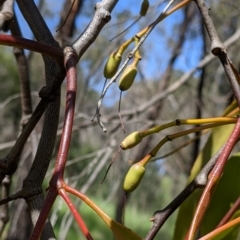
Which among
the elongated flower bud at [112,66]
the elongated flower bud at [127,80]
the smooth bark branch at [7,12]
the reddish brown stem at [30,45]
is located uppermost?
the smooth bark branch at [7,12]

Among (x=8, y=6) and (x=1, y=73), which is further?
(x=1, y=73)

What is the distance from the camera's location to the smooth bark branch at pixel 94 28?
39 centimetres

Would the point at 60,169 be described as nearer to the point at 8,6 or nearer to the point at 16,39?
the point at 16,39

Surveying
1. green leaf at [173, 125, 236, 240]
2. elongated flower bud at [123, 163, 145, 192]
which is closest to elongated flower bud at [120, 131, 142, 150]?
elongated flower bud at [123, 163, 145, 192]

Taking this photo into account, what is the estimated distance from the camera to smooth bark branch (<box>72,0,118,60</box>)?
15.2 inches

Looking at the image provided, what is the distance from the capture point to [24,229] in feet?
2.85

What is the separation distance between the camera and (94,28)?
0.40 meters

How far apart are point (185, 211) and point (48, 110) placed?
0.70 ft

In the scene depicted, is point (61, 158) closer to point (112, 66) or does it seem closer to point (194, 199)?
point (112, 66)

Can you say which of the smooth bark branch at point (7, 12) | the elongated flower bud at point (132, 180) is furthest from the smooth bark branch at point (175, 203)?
the smooth bark branch at point (7, 12)

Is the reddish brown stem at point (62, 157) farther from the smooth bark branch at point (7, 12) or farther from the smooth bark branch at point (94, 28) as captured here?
the smooth bark branch at point (7, 12)

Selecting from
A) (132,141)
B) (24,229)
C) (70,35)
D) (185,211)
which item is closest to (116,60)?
(132,141)

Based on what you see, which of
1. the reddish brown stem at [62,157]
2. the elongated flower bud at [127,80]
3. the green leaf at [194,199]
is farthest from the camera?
the green leaf at [194,199]

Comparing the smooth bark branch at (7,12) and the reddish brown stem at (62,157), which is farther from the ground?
the smooth bark branch at (7,12)
